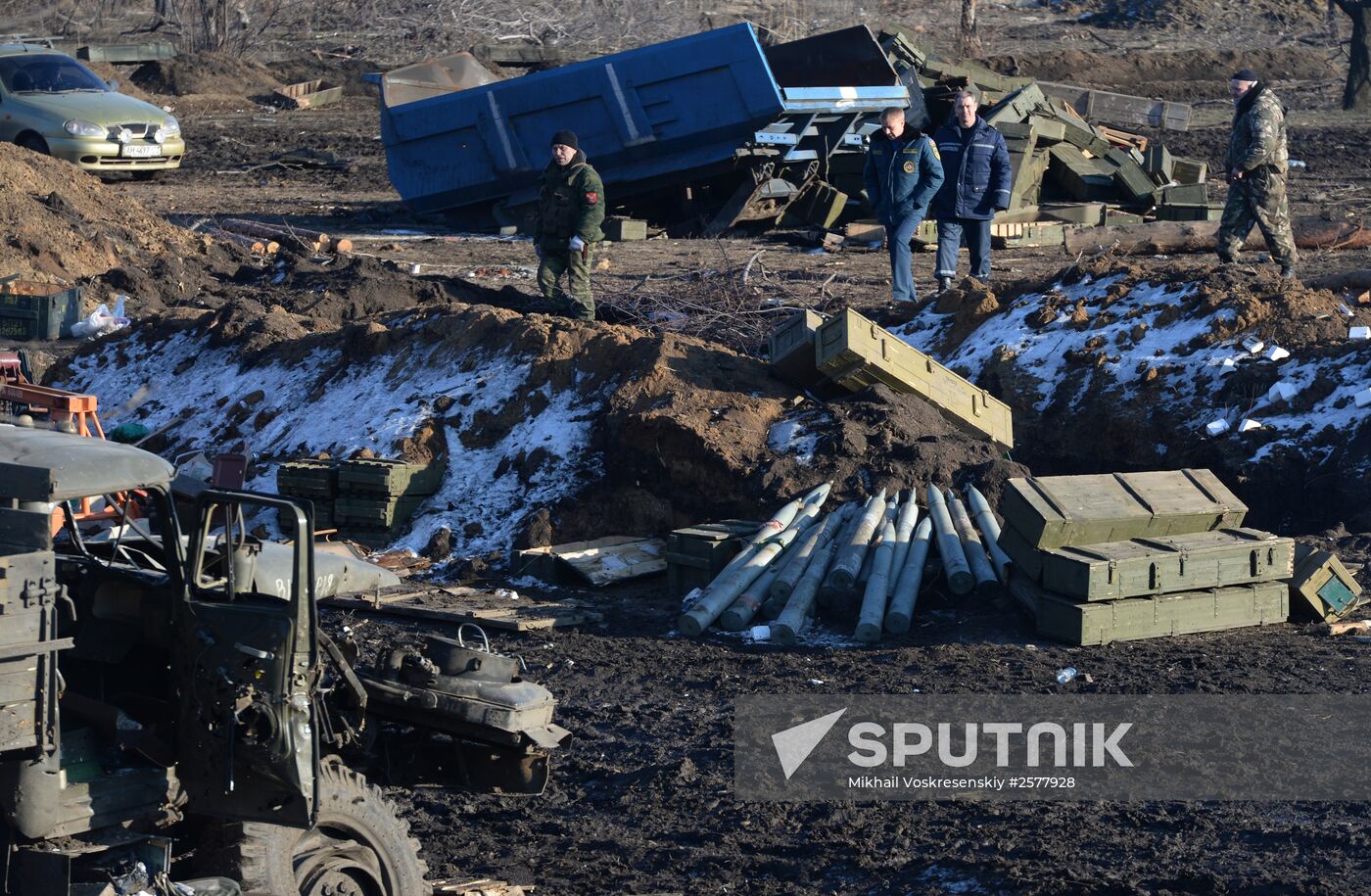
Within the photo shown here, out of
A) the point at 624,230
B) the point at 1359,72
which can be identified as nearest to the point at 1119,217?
the point at 624,230

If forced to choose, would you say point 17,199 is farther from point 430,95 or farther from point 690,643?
point 690,643

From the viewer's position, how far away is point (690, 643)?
9.59 m

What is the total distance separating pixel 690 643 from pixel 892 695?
59.6 inches

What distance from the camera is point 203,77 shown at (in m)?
31.8

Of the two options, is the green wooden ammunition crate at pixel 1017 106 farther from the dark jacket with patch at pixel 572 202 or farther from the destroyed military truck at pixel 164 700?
the destroyed military truck at pixel 164 700

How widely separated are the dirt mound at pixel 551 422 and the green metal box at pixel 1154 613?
6.97 feet

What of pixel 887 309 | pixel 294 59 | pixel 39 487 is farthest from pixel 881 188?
pixel 294 59

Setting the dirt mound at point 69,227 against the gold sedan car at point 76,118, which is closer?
the dirt mound at point 69,227

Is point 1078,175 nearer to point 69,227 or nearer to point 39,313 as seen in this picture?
point 69,227

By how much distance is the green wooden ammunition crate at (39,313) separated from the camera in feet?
56.5

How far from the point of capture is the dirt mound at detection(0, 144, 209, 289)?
18766mm

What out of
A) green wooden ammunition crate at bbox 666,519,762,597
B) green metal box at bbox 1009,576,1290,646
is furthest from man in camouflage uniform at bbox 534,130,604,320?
green metal box at bbox 1009,576,1290,646

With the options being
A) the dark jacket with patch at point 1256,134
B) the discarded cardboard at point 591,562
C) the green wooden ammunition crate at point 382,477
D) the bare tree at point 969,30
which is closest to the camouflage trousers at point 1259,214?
the dark jacket with patch at point 1256,134

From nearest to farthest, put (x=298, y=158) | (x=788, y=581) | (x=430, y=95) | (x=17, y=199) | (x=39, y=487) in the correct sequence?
1. (x=39, y=487)
2. (x=788, y=581)
3. (x=17, y=199)
4. (x=430, y=95)
5. (x=298, y=158)
